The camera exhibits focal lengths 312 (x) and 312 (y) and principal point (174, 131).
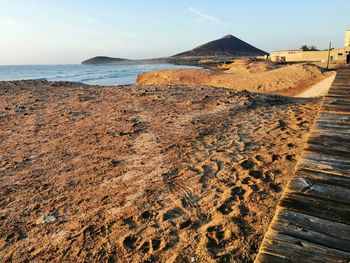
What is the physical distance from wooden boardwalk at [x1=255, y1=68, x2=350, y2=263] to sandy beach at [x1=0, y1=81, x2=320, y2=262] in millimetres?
913

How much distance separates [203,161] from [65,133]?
11.5 ft

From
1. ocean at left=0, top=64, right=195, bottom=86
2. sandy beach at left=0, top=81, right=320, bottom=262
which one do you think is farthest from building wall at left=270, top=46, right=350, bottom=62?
sandy beach at left=0, top=81, right=320, bottom=262

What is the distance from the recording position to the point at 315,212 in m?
2.00

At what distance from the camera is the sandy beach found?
121 inches

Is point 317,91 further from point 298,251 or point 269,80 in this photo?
point 298,251

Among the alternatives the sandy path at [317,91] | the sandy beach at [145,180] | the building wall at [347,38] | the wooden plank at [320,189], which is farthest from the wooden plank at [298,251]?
the building wall at [347,38]

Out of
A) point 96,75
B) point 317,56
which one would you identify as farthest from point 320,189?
point 317,56

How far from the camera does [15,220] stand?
3.60 metres

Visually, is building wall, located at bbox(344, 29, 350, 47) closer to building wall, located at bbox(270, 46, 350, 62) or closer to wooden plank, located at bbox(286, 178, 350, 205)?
building wall, located at bbox(270, 46, 350, 62)

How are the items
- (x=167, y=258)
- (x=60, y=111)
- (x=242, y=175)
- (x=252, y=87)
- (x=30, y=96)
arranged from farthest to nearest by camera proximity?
(x=252, y=87), (x=30, y=96), (x=60, y=111), (x=242, y=175), (x=167, y=258)

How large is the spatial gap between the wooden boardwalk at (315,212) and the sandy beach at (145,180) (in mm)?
913

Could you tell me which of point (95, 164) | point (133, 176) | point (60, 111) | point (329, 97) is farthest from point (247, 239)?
point (60, 111)

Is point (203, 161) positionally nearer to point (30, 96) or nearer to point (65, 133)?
point (65, 133)

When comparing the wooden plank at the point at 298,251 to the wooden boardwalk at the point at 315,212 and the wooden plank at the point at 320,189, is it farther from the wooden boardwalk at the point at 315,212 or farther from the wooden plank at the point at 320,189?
the wooden plank at the point at 320,189
